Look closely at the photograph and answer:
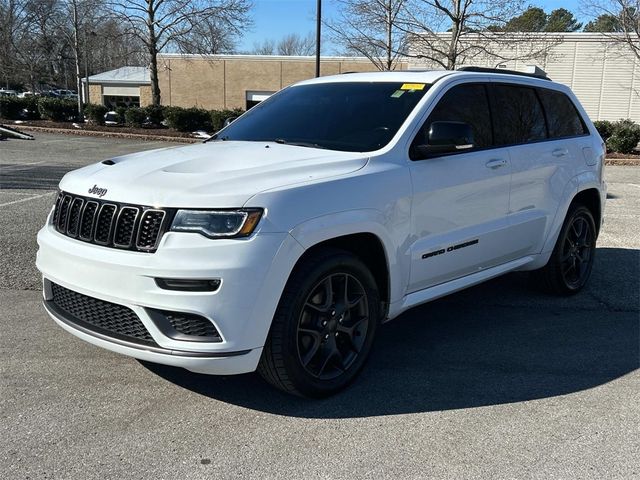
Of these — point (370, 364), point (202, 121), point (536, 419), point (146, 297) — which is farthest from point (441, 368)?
point (202, 121)

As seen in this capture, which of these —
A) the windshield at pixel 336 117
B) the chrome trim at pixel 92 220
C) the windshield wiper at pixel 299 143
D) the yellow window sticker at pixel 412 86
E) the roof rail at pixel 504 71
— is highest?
the roof rail at pixel 504 71

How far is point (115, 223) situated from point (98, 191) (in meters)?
0.28

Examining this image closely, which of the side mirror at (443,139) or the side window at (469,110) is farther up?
the side window at (469,110)

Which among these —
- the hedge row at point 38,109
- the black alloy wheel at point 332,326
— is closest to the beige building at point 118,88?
the hedge row at point 38,109

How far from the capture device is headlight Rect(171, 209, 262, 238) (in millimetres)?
3010

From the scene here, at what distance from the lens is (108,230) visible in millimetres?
3219

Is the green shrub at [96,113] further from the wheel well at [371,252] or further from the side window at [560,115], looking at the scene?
the wheel well at [371,252]

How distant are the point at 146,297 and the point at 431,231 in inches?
72.8

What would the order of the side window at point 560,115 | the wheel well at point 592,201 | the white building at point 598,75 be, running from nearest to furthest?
1. the side window at point 560,115
2. the wheel well at point 592,201
3. the white building at point 598,75

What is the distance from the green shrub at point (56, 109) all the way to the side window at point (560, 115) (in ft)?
88.9

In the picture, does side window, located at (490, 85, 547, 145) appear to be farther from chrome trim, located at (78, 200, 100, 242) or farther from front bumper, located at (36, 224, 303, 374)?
chrome trim, located at (78, 200, 100, 242)

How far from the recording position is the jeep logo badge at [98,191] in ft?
10.8

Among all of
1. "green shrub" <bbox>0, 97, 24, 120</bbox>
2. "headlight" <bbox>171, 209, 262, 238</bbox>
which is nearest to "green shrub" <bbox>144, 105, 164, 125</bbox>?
"green shrub" <bbox>0, 97, 24, 120</bbox>

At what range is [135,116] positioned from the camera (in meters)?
26.6
